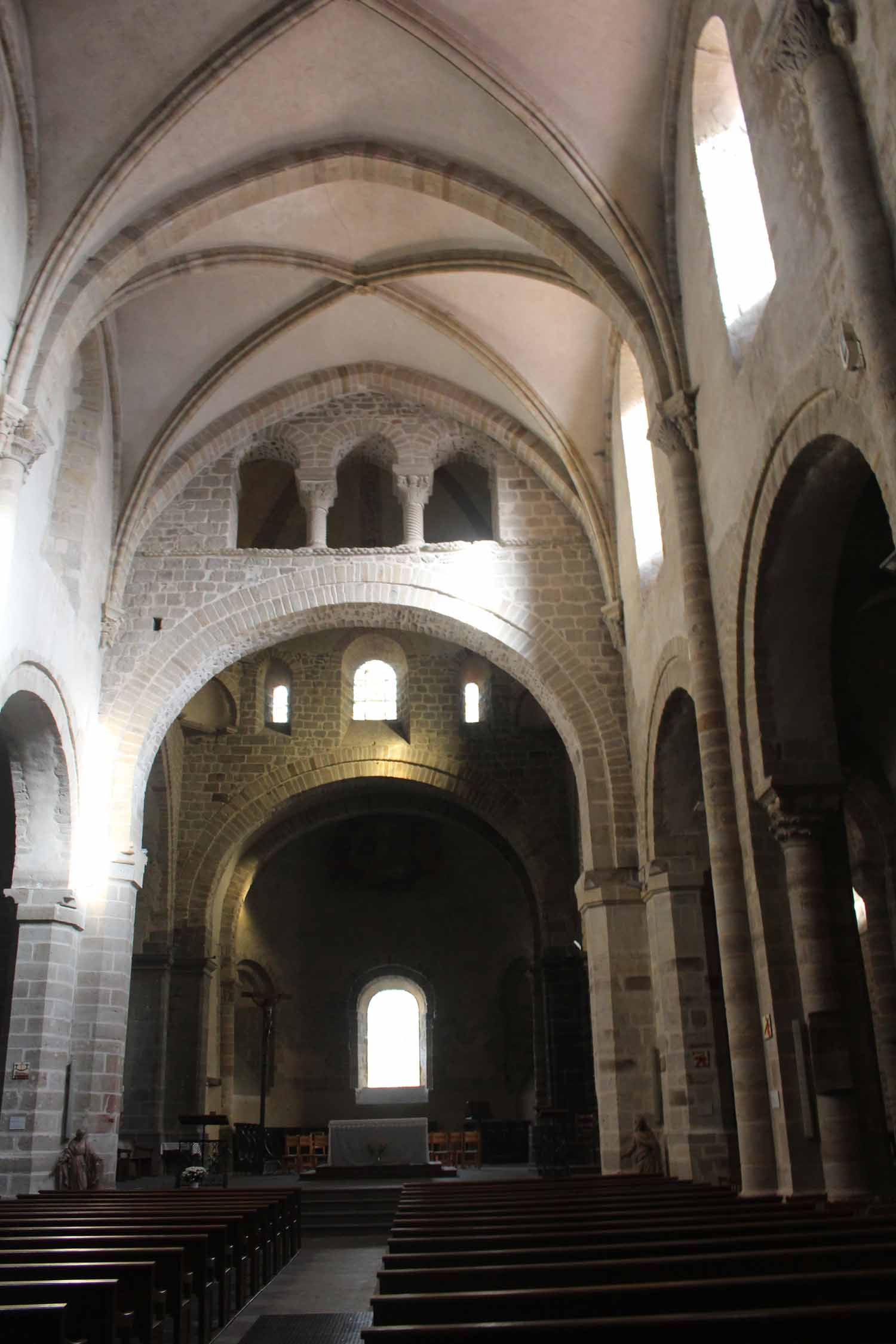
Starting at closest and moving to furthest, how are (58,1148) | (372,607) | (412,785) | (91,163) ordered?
(91,163) → (58,1148) → (372,607) → (412,785)

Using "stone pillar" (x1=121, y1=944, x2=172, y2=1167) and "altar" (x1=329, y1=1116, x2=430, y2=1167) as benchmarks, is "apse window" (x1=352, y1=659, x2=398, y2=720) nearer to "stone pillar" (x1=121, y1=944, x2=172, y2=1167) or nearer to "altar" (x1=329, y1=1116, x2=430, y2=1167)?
"stone pillar" (x1=121, y1=944, x2=172, y2=1167)

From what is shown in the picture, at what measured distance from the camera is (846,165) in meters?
6.66

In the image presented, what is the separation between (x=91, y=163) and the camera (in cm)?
1176

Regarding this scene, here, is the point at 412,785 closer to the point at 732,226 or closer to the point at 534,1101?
the point at 534,1101

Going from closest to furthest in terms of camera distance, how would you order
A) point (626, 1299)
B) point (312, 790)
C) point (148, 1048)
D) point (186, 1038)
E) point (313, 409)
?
1. point (626, 1299)
2. point (313, 409)
3. point (148, 1048)
4. point (186, 1038)
5. point (312, 790)

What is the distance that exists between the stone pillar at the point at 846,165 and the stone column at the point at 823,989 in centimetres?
363

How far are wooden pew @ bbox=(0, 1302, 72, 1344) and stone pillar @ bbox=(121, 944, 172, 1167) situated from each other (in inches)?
605

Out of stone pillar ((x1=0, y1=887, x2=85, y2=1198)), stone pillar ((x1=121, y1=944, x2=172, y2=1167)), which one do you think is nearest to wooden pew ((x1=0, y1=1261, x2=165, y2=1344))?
stone pillar ((x1=0, y1=887, x2=85, y2=1198))

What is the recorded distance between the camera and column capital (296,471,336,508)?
53.6 ft

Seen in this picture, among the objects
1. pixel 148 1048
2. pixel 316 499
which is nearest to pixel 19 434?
pixel 316 499

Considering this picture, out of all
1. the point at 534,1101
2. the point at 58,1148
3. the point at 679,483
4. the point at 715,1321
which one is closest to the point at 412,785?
the point at 534,1101

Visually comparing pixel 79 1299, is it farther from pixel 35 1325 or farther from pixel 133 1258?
pixel 133 1258

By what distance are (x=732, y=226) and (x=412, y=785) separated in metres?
13.6

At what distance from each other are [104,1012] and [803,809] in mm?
8490
